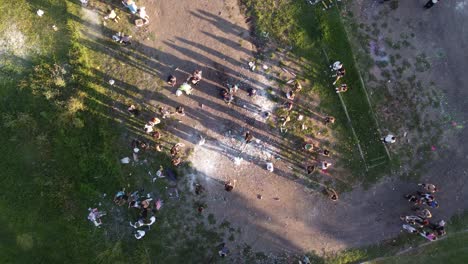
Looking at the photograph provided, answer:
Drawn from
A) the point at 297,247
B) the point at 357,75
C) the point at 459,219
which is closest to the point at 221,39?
the point at 357,75

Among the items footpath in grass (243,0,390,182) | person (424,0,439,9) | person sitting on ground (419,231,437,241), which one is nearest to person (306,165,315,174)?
footpath in grass (243,0,390,182)

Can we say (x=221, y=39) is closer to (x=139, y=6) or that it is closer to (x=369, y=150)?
(x=139, y=6)

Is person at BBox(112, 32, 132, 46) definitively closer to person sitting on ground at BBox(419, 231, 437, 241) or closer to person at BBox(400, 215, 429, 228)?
person at BBox(400, 215, 429, 228)

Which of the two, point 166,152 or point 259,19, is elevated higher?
point 259,19

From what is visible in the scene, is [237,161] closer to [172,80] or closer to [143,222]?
[172,80]

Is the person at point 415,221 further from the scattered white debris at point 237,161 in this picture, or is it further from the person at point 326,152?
the scattered white debris at point 237,161

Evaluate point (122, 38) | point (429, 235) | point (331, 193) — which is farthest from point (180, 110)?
point (429, 235)
